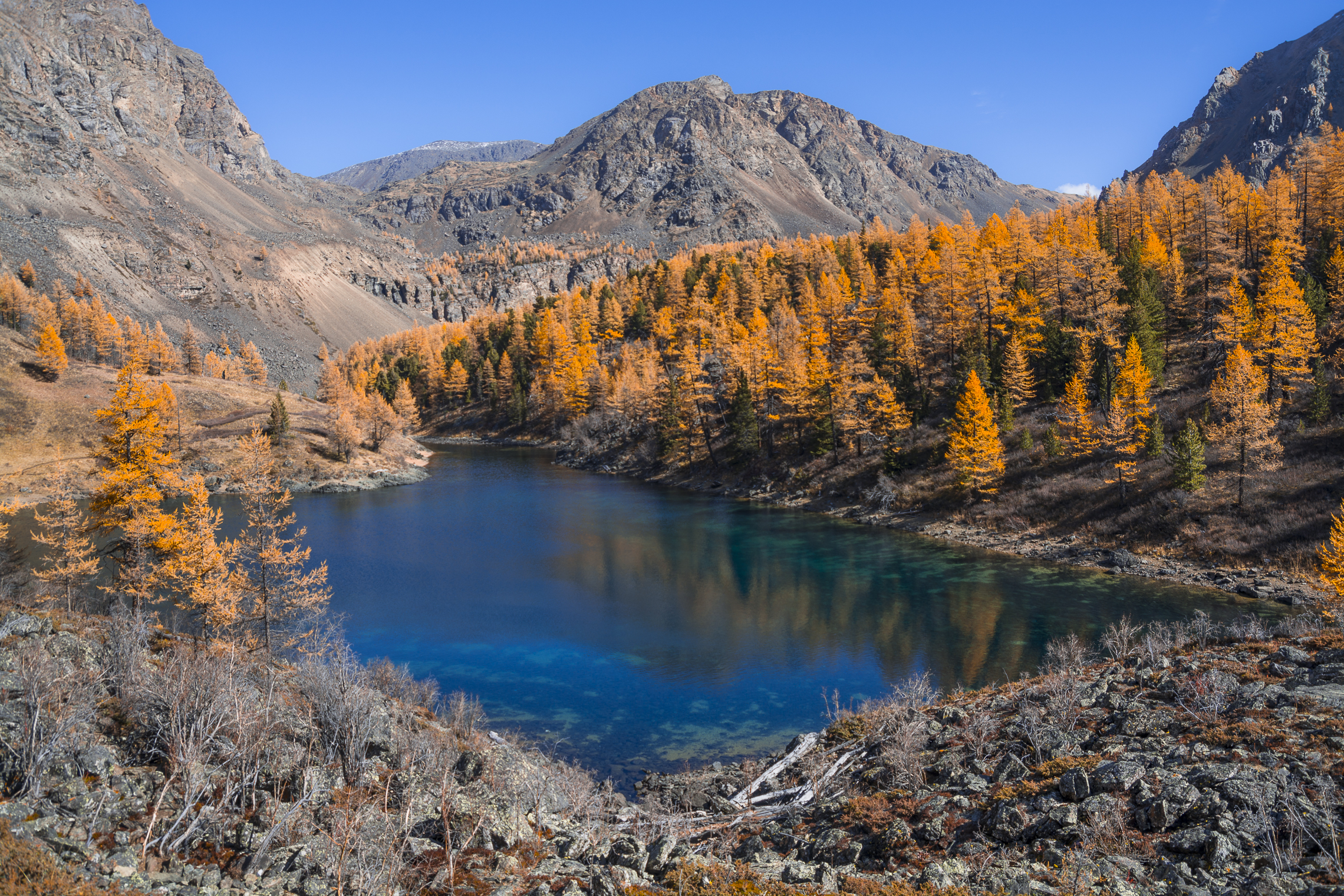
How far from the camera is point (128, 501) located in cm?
2645

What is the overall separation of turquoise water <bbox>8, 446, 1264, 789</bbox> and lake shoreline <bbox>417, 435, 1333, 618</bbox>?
1.37 m

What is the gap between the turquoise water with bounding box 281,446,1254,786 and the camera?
86.8ft

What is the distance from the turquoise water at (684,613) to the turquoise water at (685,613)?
0.13 metres

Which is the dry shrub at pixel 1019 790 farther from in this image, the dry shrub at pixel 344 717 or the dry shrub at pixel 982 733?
the dry shrub at pixel 344 717

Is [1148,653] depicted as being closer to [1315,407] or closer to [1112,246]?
[1315,407]

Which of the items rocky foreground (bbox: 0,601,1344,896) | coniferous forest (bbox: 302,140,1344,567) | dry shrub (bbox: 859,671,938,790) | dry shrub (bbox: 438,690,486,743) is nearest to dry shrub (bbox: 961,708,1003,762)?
rocky foreground (bbox: 0,601,1344,896)

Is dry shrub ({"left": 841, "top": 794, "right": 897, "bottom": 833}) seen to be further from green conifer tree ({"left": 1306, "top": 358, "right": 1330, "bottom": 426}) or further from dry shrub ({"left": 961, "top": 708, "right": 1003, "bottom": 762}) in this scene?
green conifer tree ({"left": 1306, "top": 358, "right": 1330, "bottom": 426})

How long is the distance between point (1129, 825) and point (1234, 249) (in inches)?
3126

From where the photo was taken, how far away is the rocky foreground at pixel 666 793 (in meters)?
9.25

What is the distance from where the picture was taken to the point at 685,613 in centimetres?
3809

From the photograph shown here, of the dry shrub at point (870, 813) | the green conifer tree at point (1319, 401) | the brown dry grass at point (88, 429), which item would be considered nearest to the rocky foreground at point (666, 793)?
the dry shrub at point (870, 813)

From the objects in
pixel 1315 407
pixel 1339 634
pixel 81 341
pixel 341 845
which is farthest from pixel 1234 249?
pixel 81 341

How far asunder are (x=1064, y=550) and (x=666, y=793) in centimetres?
3821

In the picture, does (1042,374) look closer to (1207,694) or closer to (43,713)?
(1207,694)
